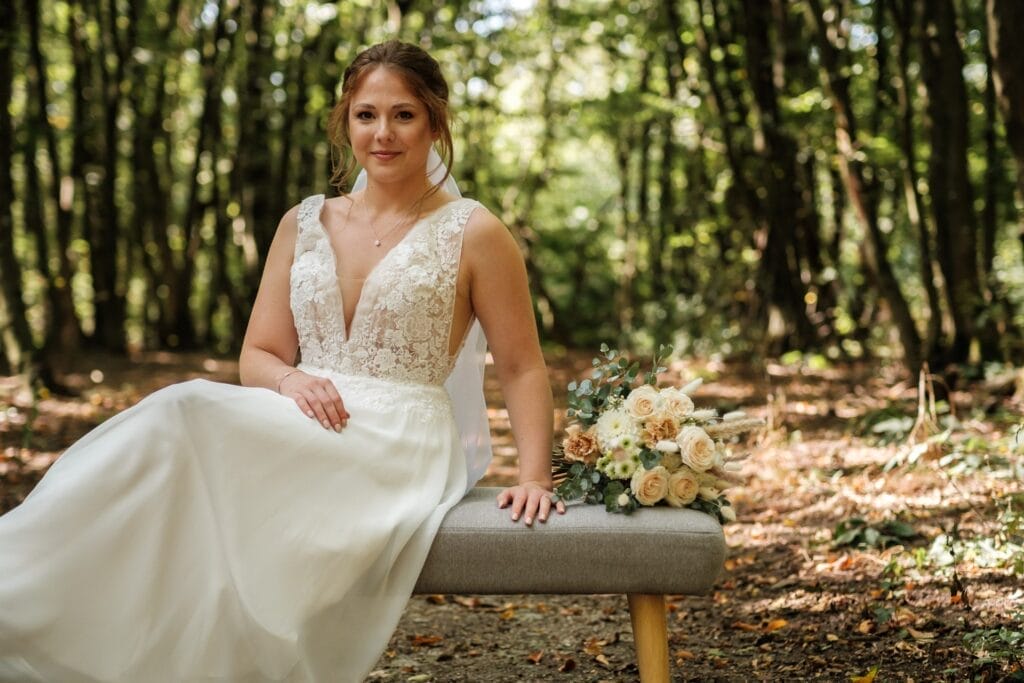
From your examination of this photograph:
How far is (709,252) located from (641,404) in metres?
10.6

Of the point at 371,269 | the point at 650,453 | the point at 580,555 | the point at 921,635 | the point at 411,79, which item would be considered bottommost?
the point at 921,635

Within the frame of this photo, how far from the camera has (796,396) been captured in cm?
862

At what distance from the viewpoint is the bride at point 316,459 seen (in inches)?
92.7

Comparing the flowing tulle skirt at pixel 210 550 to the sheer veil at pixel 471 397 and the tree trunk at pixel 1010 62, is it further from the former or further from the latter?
the tree trunk at pixel 1010 62

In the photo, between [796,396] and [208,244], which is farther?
[208,244]

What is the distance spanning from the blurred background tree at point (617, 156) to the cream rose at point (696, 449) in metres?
4.83

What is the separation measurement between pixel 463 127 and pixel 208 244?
17.3 ft

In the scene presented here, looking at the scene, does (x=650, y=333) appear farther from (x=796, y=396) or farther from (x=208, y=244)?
(x=208, y=244)

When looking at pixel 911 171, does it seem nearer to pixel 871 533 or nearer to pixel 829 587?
pixel 871 533

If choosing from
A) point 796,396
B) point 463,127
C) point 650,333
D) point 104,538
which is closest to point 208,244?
point 463,127

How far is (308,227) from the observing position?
3.14m

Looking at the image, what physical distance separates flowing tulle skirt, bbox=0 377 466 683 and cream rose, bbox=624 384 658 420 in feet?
1.82

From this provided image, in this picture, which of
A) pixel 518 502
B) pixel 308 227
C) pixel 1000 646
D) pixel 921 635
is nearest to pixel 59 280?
pixel 308 227

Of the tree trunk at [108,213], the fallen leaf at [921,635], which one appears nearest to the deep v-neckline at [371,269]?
the fallen leaf at [921,635]
